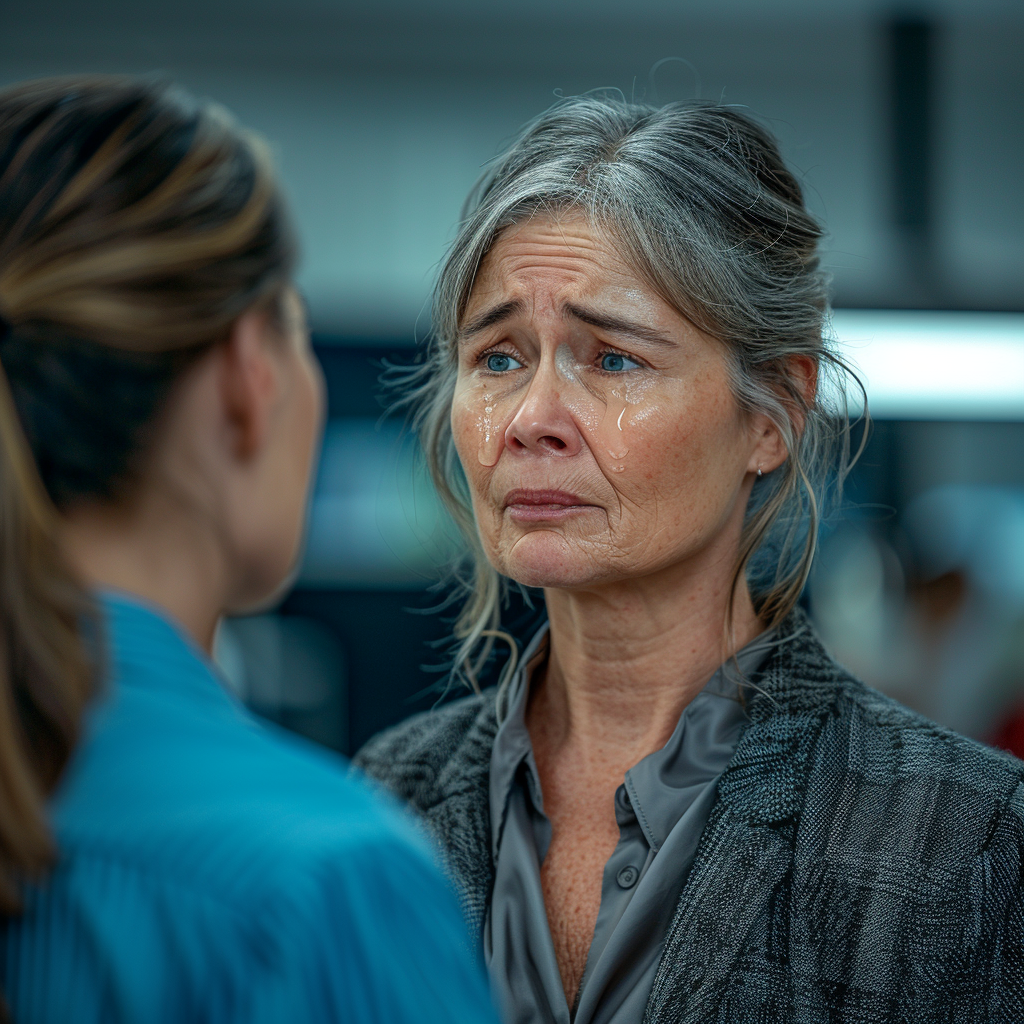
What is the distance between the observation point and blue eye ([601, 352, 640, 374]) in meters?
1.53

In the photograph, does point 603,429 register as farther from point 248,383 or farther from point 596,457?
point 248,383

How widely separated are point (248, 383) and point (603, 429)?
28.5 inches

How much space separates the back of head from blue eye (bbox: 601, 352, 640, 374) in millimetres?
764

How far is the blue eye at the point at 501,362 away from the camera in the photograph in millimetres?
1623

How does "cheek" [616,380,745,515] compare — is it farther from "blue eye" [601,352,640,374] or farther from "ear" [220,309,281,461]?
"ear" [220,309,281,461]

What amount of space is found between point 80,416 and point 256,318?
0.16 m

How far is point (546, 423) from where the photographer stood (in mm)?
1516

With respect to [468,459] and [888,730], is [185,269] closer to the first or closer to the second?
[468,459]

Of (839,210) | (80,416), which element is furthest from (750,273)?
(839,210)

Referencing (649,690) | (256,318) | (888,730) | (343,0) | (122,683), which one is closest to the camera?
(122,683)

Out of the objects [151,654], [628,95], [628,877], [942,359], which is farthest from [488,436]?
[628,95]

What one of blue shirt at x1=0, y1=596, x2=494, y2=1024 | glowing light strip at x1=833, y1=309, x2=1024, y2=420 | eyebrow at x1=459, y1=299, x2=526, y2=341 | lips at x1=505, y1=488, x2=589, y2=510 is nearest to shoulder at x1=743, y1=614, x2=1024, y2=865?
lips at x1=505, y1=488, x2=589, y2=510

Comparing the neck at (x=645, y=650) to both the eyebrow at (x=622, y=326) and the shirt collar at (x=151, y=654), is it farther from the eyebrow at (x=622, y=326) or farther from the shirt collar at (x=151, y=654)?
the shirt collar at (x=151, y=654)

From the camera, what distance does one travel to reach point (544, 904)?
149cm
